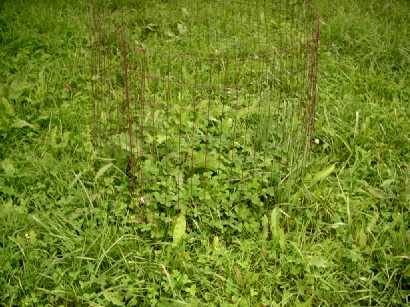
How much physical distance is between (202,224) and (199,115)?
3.27ft

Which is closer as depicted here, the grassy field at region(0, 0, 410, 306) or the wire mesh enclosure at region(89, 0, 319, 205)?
→ the grassy field at region(0, 0, 410, 306)

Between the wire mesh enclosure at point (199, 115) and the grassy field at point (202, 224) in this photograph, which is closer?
the grassy field at point (202, 224)

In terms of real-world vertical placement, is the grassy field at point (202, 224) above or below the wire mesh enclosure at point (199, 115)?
below

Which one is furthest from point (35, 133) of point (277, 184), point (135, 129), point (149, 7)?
point (149, 7)

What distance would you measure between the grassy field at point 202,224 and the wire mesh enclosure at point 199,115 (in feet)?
0.35

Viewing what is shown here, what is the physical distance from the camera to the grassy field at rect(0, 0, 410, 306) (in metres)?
2.05

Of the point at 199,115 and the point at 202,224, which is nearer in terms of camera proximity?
the point at 202,224

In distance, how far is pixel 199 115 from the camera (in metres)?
3.12

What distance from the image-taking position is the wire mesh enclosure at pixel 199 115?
2605mm

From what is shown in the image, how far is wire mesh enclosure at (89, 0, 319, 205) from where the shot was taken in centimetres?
261

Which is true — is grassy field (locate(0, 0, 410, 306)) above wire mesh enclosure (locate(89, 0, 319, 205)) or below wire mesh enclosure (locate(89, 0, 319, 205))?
below

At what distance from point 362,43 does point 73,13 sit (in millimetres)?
3036

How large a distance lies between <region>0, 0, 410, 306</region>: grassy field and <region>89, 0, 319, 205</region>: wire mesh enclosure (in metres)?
0.11

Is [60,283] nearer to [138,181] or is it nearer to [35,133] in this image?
[138,181]
